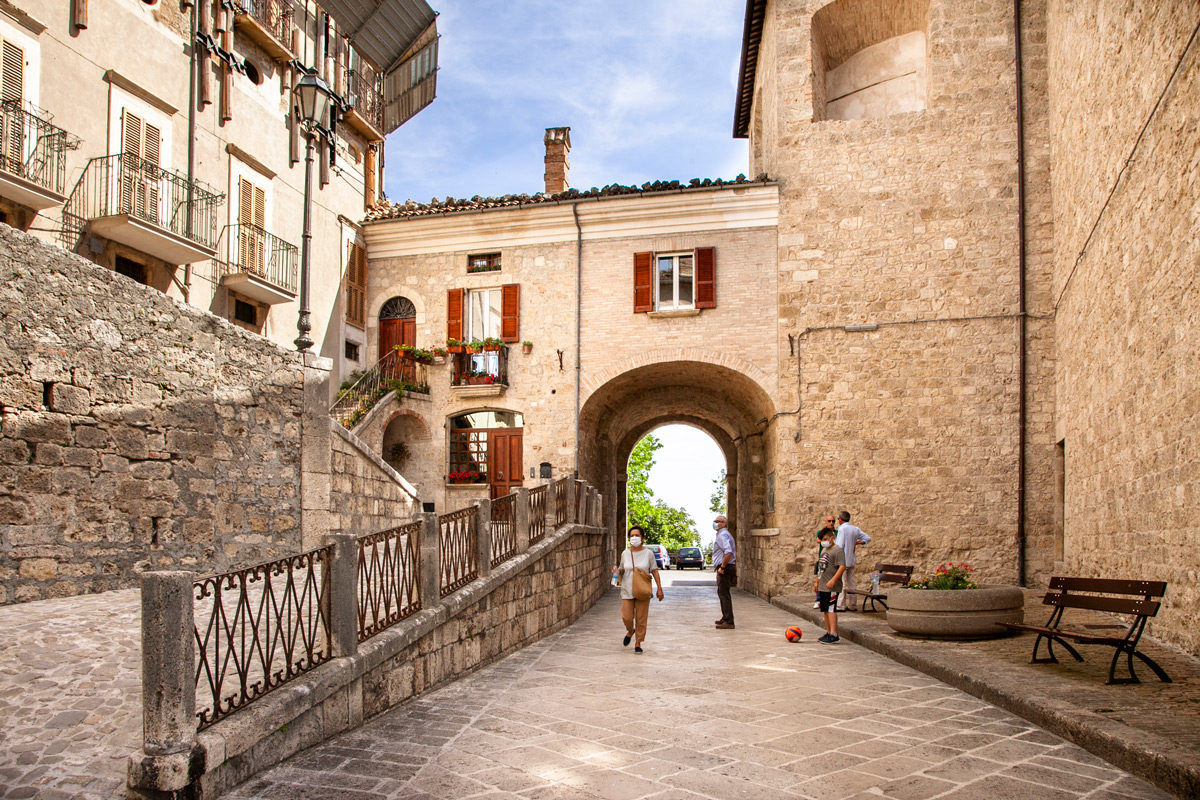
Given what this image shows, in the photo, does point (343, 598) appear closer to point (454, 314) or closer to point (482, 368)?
point (482, 368)

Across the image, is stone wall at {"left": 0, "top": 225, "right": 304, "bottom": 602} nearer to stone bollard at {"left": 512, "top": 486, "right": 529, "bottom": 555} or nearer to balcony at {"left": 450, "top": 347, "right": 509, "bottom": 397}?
stone bollard at {"left": 512, "top": 486, "right": 529, "bottom": 555}

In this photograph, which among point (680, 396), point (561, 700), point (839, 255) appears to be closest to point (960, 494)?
point (839, 255)

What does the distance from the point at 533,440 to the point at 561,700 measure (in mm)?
12173

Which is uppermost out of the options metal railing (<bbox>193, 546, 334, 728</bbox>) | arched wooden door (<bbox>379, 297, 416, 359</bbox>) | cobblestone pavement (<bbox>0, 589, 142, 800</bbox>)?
arched wooden door (<bbox>379, 297, 416, 359</bbox>)

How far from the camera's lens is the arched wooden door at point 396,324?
65.8ft

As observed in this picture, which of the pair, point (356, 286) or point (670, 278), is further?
point (356, 286)

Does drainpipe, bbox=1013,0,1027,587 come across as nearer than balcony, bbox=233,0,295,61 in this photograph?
No

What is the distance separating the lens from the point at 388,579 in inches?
275

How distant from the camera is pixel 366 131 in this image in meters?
20.3

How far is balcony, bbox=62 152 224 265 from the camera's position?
41.9 feet

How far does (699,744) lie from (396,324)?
52.6ft

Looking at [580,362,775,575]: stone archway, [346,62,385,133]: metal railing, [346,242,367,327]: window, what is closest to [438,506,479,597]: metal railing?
[580,362,775,575]: stone archway

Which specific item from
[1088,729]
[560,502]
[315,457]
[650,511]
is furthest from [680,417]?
[650,511]

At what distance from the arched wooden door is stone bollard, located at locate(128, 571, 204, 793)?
15.7 m
